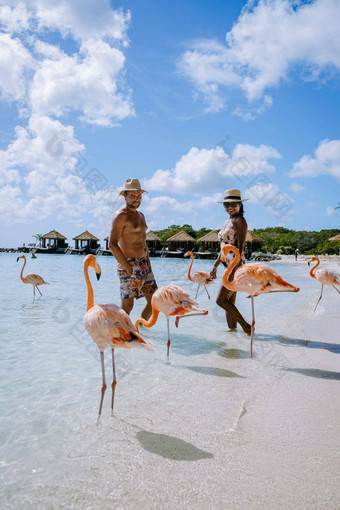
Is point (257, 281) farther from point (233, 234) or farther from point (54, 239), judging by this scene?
point (54, 239)

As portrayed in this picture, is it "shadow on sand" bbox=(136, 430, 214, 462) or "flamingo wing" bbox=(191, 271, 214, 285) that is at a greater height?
"flamingo wing" bbox=(191, 271, 214, 285)

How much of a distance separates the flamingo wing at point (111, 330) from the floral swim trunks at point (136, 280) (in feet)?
7.50

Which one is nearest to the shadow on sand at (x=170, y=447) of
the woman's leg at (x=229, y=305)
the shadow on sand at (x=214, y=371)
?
the shadow on sand at (x=214, y=371)

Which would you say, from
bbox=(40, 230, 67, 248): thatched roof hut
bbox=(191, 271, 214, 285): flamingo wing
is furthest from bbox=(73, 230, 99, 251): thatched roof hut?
bbox=(191, 271, 214, 285): flamingo wing

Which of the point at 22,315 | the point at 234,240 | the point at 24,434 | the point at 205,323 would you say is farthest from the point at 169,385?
the point at 22,315

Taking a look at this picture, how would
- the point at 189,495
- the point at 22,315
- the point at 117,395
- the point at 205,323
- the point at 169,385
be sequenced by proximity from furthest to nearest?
the point at 22,315, the point at 205,323, the point at 169,385, the point at 117,395, the point at 189,495

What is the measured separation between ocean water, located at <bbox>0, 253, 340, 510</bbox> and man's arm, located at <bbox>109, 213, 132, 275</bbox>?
1.26 metres

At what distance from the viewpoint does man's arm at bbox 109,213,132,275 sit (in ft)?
16.8

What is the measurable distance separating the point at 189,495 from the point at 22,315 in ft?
23.7

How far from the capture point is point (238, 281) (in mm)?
4785

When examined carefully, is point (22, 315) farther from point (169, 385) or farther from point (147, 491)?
point (147, 491)

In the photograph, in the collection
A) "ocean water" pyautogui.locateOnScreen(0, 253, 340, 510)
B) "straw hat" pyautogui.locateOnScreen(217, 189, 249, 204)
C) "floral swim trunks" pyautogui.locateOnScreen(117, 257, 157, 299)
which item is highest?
"straw hat" pyautogui.locateOnScreen(217, 189, 249, 204)

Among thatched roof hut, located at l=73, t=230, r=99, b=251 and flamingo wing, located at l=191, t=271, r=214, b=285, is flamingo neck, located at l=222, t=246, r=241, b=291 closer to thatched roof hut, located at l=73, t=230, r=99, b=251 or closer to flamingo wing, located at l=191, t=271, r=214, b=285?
flamingo wing, located at l=191, t=271, r=214, b=285

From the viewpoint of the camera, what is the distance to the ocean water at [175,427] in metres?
2.09
